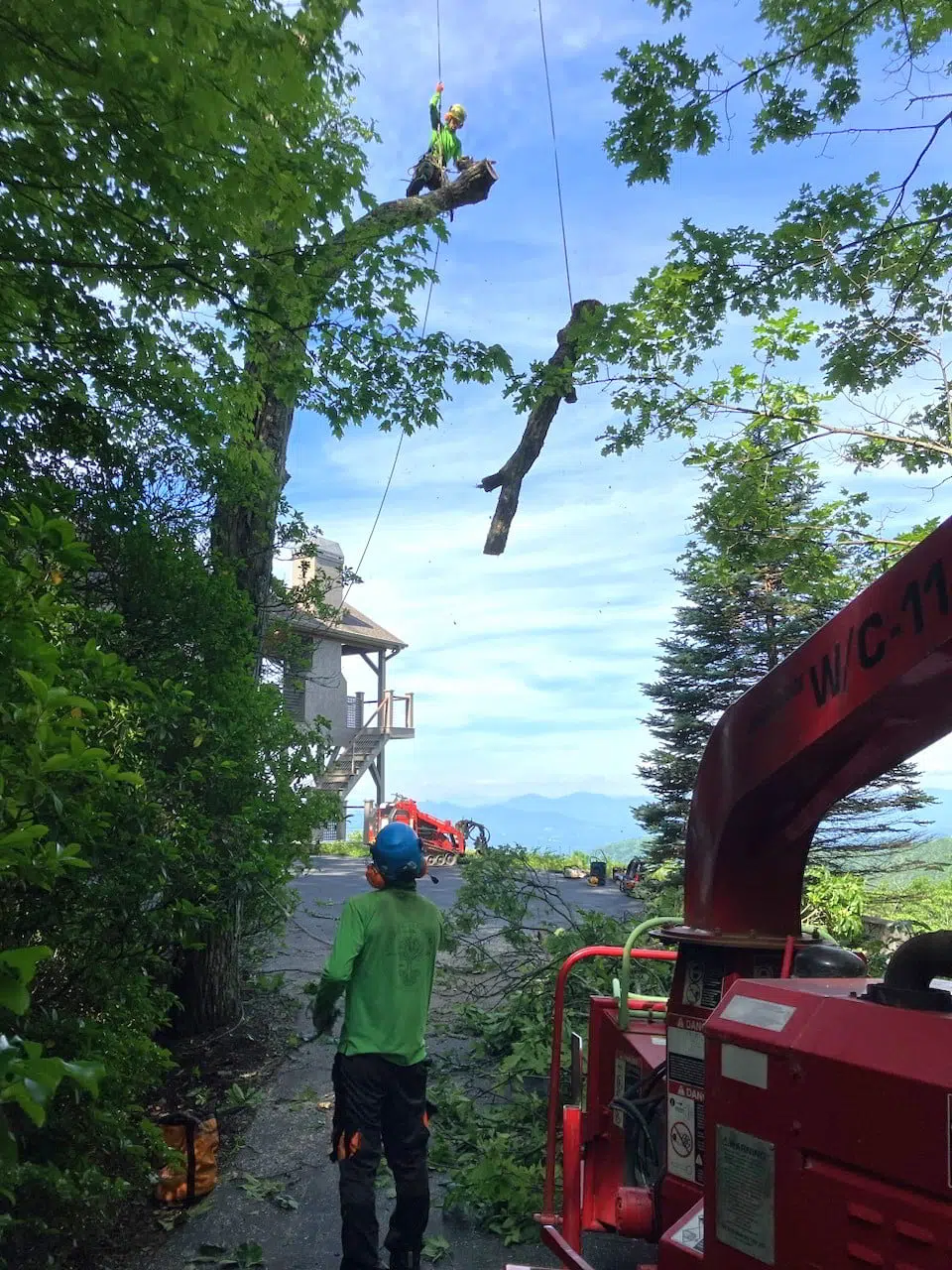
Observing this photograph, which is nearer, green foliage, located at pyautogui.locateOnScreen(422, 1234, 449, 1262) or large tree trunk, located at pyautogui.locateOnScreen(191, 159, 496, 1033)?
green foliage, located at pyautogui.locateOnScreen(422, 1234, 449, 1262)

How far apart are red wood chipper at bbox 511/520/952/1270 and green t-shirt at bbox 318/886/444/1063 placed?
776 mm

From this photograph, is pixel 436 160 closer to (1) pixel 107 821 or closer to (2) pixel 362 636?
(1) pixel 107 821

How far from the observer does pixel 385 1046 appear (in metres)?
4.14

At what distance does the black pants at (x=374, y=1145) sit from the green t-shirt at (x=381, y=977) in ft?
0.28

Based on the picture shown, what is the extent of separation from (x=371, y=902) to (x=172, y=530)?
361 centimetres

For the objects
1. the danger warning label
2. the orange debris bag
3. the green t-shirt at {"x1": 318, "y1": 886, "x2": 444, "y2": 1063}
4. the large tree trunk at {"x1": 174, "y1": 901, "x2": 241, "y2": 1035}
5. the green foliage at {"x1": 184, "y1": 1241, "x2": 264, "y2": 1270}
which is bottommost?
the green foliage at {"x1": 184, "y1": 1241, "x2": 264, "y2": 1270}

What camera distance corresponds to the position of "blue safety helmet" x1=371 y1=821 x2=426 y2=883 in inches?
171

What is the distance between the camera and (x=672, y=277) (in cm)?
888

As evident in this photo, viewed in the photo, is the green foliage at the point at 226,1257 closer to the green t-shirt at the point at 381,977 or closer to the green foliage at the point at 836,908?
the green t-shirt at the point at 381,977

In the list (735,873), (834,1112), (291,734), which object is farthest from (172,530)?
(834,1112)

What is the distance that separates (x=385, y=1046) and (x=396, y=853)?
0.84 metres

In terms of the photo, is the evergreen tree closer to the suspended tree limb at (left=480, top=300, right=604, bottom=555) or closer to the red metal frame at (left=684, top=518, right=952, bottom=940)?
the suspended tree limb at (left=480, top=300, right=604, bottom=555)

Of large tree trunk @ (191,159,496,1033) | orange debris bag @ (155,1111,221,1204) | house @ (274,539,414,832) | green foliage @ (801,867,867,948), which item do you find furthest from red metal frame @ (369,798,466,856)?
orange debris bag @ (155,1111,221,1204)

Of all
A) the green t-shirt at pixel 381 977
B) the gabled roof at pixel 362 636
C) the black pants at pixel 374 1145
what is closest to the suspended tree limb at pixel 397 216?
the green t-shirt at pixel 381 977
